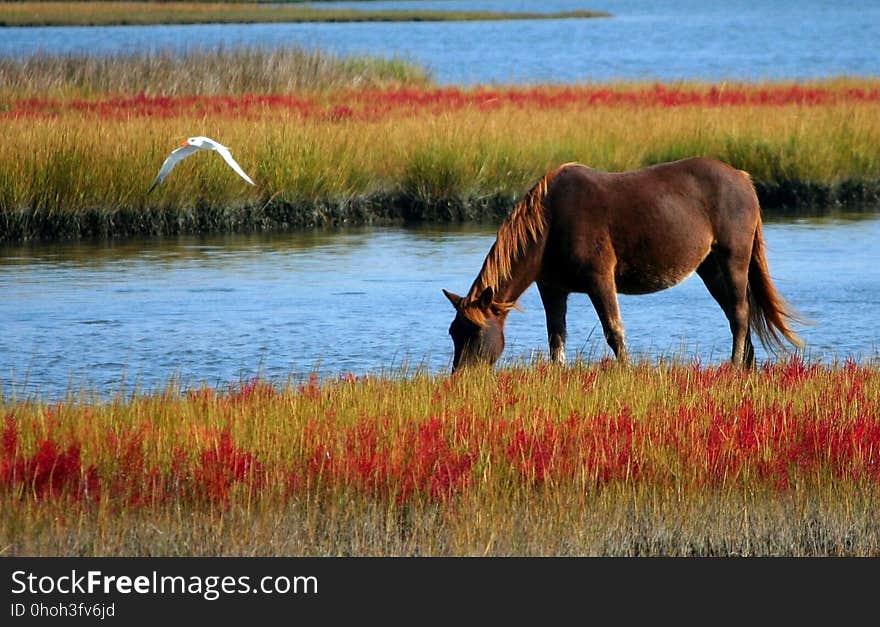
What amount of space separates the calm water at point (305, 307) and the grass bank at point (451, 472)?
4.23ft

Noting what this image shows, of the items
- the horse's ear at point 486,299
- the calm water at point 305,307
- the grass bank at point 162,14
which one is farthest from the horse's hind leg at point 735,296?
the grass bank at point 162,14

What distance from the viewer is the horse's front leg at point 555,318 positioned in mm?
8867

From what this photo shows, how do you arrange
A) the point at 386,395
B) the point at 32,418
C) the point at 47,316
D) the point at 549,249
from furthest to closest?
the point at 47,316 → the point at 549,249 → the point at 386,395 → the point at 32,418

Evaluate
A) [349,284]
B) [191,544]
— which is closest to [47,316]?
[349,284]

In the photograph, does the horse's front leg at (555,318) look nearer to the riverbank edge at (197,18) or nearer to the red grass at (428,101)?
the red grass at (428,101)

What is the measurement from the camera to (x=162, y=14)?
72.9 meters

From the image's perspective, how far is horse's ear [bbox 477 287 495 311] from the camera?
808 centimetres

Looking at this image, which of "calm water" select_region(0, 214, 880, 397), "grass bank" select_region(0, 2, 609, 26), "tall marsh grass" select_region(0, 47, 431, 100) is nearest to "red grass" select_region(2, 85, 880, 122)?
"tall marsh grass" select_region(0, 47, 431, 100)

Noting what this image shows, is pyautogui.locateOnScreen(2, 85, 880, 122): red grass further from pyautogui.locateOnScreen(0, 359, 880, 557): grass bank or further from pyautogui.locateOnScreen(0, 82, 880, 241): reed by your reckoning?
pyautogui.locateOnScreen(0, 359, 880, 557): grass bank

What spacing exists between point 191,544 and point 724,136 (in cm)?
1409

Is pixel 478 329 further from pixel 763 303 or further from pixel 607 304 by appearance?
pixel 763 303

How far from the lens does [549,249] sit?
8.71m

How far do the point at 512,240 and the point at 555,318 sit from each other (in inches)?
26.0
